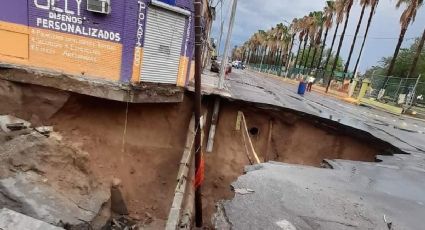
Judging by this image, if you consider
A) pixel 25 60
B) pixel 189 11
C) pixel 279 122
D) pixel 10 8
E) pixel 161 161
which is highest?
pixel 189 11

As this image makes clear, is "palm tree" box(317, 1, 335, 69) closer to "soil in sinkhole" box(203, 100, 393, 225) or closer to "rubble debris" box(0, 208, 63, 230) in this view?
"soil in sinkhole" box(203, 100, 393, 225)

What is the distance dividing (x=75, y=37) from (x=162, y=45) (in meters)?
2.60

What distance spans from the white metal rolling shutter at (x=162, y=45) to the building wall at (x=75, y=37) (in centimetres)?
24

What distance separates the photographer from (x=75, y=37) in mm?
10086

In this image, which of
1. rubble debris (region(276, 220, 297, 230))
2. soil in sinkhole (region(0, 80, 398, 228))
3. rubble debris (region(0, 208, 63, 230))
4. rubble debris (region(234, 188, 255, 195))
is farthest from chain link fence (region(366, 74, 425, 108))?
rubble debris (region(0, 208, 63, 230))

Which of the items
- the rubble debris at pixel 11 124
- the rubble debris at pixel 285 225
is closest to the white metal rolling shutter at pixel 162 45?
the rubble debris at pixel 11 124

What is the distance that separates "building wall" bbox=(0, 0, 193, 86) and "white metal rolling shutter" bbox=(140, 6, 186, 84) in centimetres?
24

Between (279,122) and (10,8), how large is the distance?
876 centimetres

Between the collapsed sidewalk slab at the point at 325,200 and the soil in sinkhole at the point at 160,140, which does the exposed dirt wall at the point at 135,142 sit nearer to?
the soil in sinkhole at the point at 160,140

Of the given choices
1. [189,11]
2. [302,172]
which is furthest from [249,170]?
[189,11]

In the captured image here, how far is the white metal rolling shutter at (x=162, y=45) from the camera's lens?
10.7 metres

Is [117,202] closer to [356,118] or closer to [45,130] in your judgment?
[45,130]

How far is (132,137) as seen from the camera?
1136 cm

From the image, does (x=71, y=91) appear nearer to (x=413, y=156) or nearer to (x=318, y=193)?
(x=318, y=193)
